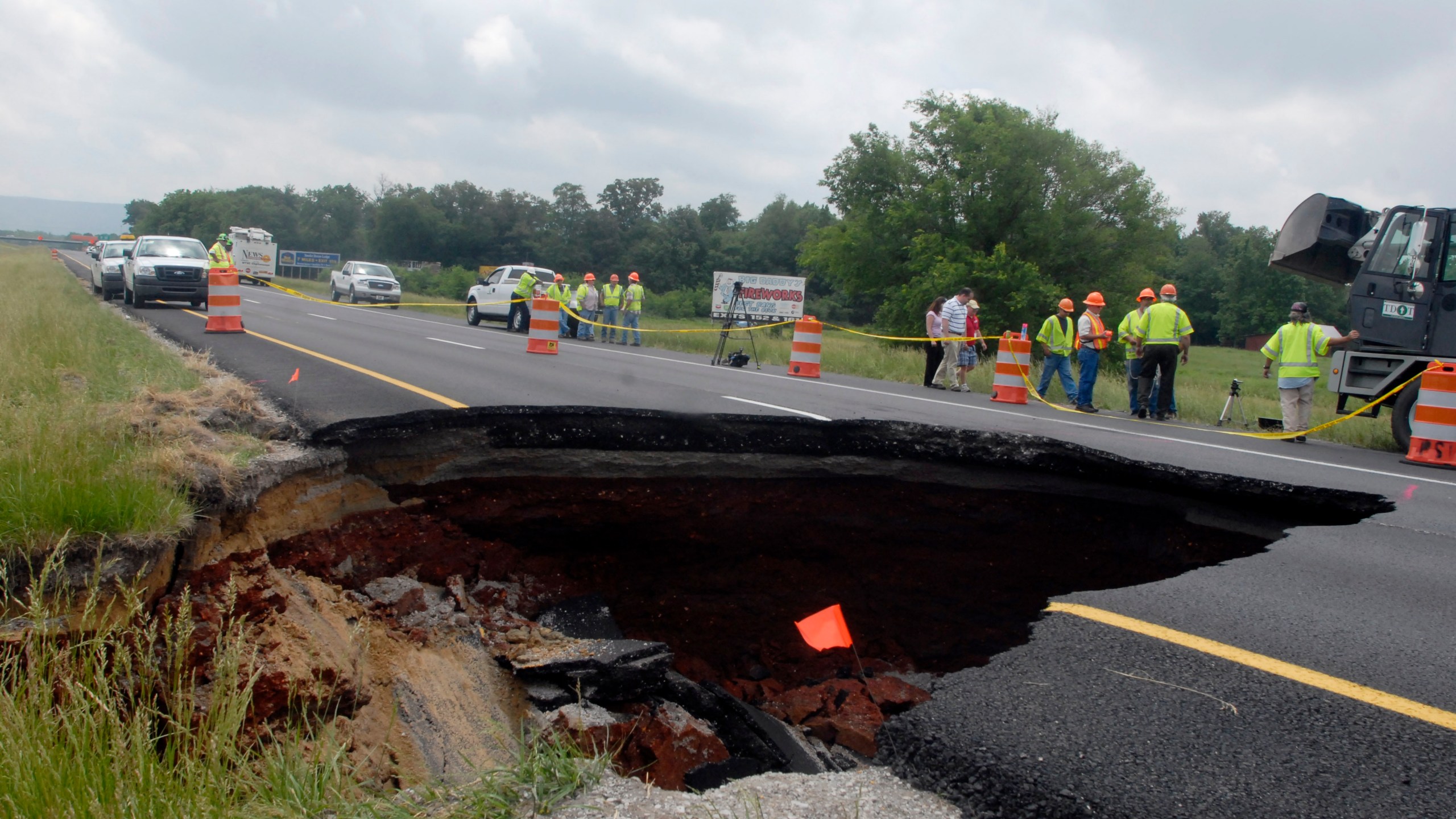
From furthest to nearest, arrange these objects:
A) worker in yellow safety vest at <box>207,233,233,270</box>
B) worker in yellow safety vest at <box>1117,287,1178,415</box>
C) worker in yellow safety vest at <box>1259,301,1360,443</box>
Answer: worker in yellow safety vest at <box>207,233,233,270</box> < worker in yellow safety vest at <box>1117,287,1178,415</box> < worker in yellow safety vest at <box>1259,301,1360,443</box>

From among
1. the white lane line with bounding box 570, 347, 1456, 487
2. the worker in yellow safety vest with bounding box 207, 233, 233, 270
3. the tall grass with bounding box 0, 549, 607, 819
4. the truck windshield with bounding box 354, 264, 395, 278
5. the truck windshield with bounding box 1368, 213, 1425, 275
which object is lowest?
the tall grass with bounding box 0, 549, 607, 819

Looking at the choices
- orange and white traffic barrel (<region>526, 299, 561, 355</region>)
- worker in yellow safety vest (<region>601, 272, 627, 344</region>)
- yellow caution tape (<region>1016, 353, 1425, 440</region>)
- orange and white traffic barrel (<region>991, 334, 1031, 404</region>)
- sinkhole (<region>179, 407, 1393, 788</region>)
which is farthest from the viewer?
worker in yellow safety vest (<region>601, 272, 627, 344</region>)

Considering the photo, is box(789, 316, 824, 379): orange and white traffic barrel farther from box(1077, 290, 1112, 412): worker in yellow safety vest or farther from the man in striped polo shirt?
box(1077, 290, 1112, 412): worker in yellow safety vest

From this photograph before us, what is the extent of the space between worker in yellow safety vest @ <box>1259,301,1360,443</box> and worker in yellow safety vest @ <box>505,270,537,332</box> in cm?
1747

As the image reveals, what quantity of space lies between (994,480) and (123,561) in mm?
4591

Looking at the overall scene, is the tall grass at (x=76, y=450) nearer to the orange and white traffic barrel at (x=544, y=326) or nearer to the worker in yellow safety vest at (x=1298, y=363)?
the orange and white traffic barrel at (x=544, y=326)

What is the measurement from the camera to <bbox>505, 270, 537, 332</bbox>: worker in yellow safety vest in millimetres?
24047

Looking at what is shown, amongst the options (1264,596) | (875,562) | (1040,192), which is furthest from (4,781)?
(1040,192)

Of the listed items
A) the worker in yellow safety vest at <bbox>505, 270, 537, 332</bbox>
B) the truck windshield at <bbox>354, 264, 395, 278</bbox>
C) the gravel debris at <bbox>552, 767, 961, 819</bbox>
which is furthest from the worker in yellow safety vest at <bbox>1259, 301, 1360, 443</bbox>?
the truck windshield at <bbox>354, 264, 395, 278</bbox>

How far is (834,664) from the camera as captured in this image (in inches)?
175

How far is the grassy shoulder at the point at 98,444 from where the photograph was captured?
3209mm

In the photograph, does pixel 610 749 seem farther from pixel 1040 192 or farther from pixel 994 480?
pixel 1040 192

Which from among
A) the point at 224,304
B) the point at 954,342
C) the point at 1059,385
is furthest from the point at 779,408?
the point at 224,304

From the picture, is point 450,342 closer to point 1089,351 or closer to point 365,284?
point 1089,351
